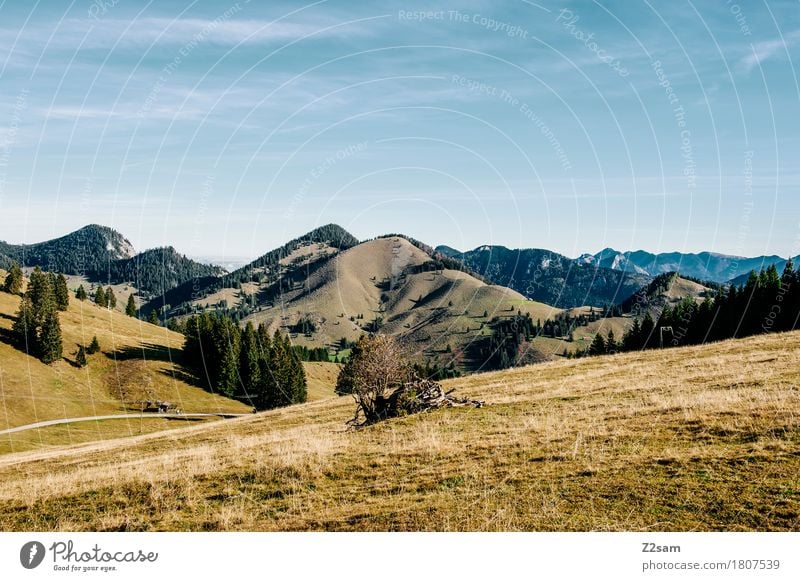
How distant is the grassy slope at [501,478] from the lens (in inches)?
449

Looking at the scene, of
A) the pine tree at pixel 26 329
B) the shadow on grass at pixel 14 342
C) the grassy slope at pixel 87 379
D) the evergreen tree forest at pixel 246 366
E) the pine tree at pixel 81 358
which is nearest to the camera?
the grassy slope at pixel 87 379

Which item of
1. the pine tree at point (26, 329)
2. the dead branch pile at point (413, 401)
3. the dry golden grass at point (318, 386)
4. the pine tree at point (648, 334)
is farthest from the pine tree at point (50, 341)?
the pine tree at point (648, 334)

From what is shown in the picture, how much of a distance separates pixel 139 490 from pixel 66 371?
417 ft

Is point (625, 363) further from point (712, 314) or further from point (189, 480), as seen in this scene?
point (712, 314)

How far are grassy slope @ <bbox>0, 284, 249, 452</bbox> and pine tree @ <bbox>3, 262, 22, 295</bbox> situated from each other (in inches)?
246

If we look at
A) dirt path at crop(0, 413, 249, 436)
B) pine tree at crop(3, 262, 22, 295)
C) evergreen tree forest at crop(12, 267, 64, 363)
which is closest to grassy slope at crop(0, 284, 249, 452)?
evergreen tree forest at crop(12, 267, 64, 363)

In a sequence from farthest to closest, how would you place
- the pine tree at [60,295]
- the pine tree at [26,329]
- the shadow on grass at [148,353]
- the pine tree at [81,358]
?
the pine tree at [60,295] < the shadow on grass at [148,353] < the pine tree at [81,358] < the pine tree at [26,329]

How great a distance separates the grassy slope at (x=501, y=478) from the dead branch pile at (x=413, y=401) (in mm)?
3171

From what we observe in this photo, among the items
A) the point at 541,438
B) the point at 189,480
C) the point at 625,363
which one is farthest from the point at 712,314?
the point at 189,480

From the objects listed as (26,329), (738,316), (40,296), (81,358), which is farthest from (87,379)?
(738,316)

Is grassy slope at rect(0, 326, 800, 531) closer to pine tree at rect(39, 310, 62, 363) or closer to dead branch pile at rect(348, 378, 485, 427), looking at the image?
dead branch pile at rect(348, 378, 485, 427)

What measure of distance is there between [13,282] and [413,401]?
17052cm

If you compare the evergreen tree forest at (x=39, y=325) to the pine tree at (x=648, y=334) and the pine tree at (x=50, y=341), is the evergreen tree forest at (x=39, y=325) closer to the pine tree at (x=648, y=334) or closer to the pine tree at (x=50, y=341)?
the pine tree at (x=50, y=341)

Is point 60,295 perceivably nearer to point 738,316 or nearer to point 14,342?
point 14,342
